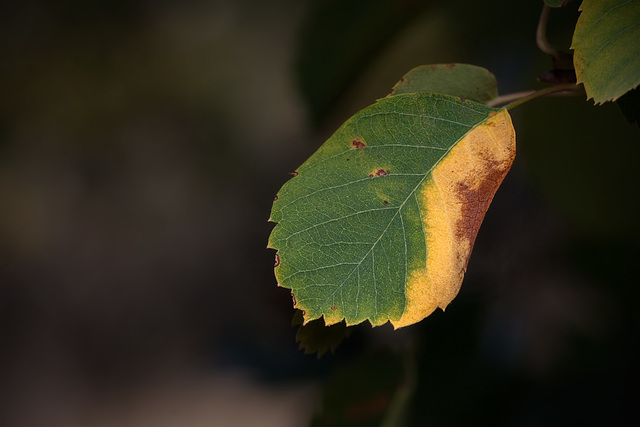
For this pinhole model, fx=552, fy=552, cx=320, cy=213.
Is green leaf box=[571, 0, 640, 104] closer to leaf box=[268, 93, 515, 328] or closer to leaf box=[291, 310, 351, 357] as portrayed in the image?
leaf box=[268, 93, 515, 328]

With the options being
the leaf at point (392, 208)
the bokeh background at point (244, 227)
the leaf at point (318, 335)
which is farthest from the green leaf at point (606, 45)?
the bokeh background at point (244, 227)

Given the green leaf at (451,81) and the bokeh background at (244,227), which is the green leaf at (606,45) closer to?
the green leaf at (451,81)

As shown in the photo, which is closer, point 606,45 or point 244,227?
point 606,45

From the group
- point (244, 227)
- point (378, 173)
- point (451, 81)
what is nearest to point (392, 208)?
point (378, 173)

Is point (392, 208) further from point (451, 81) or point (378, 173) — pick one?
point (451, 81)

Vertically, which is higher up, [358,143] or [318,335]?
[358,143]

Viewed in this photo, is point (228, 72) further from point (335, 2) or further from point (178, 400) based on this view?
point (178, 400)

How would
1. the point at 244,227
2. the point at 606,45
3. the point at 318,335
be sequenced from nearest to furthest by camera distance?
the point at 606,45, the point at 318,335, the point at 244,227
